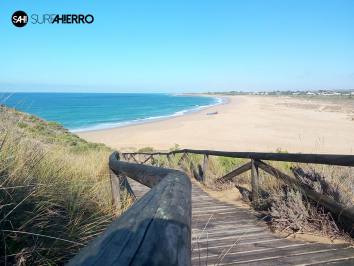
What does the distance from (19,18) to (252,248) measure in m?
10.0

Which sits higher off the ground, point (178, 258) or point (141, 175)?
point (178, 258)

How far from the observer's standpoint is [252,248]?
3.76 meters

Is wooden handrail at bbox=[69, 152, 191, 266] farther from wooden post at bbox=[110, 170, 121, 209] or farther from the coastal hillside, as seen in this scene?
wooden post at bbox=[110, 170, 121, 209]

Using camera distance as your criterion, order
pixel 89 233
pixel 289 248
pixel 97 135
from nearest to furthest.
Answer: pixel 89 233 → pixel 289 248 → pixel 97 135

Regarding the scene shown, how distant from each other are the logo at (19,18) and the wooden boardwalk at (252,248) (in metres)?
8.05

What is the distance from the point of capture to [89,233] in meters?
2.86

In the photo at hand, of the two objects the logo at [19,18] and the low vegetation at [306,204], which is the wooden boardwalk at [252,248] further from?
the logo at [19,18]

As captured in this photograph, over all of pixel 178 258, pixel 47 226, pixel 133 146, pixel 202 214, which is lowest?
pixel 133 146

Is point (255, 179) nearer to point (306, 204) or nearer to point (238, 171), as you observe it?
point (238, 171)

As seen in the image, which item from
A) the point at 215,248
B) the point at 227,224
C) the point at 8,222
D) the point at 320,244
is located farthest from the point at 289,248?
the point at 8,222

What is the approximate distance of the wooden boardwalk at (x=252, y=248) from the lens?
338 centimetres

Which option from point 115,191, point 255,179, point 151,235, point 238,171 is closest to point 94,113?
point 238,171

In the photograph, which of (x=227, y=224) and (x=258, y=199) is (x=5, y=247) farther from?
(x=258, y=199)

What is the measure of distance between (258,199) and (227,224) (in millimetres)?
998
